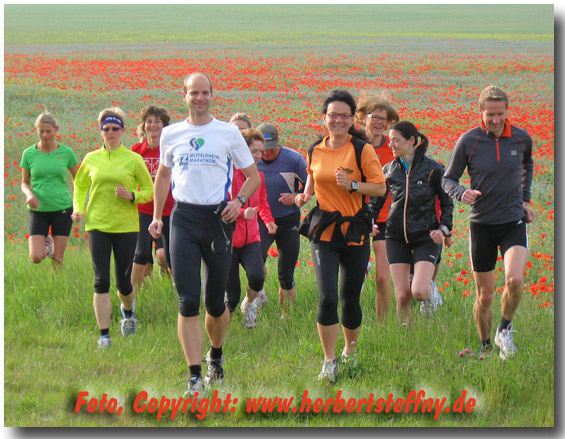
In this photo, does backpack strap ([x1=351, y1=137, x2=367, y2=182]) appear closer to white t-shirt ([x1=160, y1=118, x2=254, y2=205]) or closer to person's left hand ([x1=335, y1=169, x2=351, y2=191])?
person's left hand ([x1=335, y1=169, x2=351, y2=191])

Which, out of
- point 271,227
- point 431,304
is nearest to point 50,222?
Answer: point 271,227

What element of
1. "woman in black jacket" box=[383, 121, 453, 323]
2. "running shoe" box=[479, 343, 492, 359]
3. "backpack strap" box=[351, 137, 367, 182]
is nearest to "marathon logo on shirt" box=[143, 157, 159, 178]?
"woman in black jacket" box=[383, 121, 453, 323]

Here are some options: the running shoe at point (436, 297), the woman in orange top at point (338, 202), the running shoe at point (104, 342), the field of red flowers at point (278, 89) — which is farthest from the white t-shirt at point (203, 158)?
the field of red flowers at point (278, 89)

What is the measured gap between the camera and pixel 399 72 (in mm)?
26141

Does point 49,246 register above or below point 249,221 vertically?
below

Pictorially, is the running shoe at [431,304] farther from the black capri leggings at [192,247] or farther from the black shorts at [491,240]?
the black capri leggings at [192,247]

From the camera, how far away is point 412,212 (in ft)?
23.0

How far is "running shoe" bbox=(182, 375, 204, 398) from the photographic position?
5941 millimetres

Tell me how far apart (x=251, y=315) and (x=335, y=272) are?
1883 mm

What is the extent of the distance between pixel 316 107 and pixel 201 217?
54.1 ft

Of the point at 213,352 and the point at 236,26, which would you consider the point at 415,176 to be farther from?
the point at 236,26

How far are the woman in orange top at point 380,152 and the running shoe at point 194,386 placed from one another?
219 centimetres

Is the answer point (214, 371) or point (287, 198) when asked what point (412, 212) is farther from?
point (214, 371)

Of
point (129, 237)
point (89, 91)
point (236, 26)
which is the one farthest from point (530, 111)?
point (236, 26)
